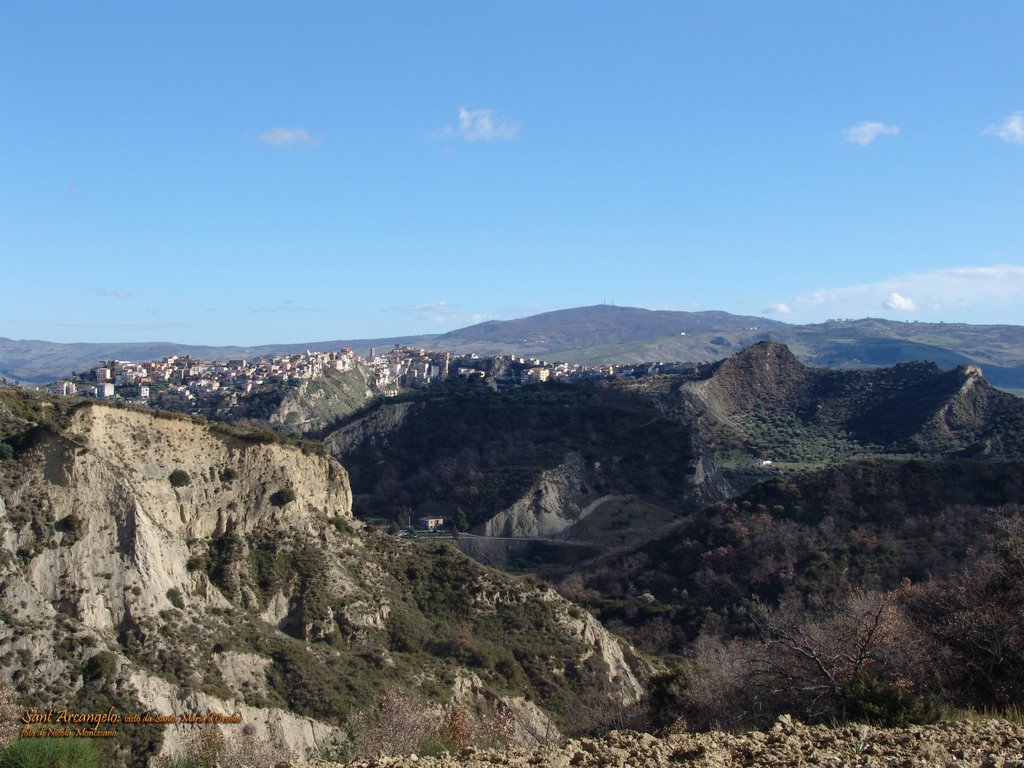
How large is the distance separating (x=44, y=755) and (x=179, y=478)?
1919 cm

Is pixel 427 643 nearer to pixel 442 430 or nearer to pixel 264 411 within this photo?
pixel 442 430

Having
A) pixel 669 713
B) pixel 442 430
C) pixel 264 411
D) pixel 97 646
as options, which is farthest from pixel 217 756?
pixel 264 411

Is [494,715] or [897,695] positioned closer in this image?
[897,695]

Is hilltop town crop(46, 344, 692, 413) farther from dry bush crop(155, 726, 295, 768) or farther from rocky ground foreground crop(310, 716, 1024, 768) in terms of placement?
rocky ground foreground crop(310, 716, 1024, 768)

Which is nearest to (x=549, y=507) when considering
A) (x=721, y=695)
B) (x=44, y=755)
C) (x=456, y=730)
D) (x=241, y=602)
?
→ (x=241, y=602)

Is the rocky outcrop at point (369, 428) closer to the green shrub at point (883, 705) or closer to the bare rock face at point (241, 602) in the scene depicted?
Result: the bare rock face at point (241, 602)

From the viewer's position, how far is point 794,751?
9945 millimetres

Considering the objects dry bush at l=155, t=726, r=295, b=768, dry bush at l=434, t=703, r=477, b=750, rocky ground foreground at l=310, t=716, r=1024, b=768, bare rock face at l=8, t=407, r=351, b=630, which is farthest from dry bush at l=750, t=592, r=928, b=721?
bare rock face at l=8, t=407, r=351, b=630

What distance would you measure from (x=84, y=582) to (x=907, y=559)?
104ft

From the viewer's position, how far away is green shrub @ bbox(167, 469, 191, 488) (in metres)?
29.8

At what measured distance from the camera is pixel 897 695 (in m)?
12.4

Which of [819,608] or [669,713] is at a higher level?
[669,713]

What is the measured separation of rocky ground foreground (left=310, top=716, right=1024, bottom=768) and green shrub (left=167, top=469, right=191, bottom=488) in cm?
2113

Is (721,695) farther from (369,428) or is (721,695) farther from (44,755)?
(369,428)
